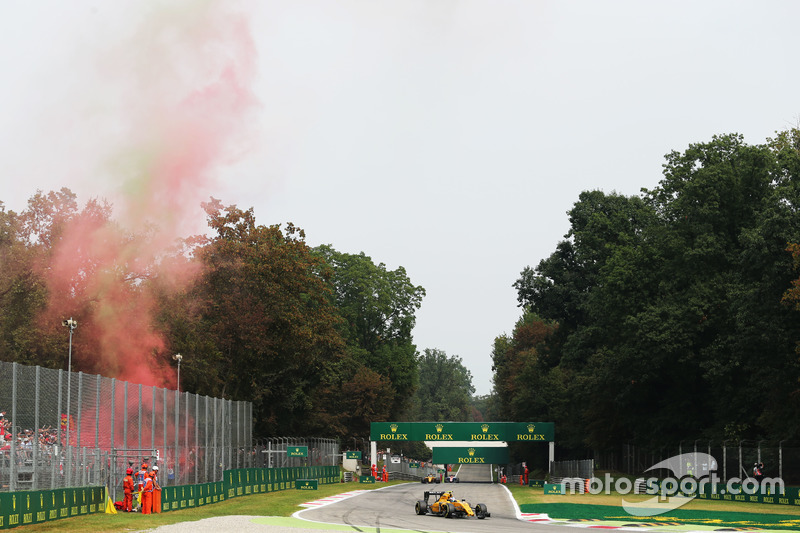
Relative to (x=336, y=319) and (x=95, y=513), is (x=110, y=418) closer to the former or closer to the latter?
(x=95, y=513)

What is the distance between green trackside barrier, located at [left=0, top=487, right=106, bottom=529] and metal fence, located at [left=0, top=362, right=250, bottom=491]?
74 cm

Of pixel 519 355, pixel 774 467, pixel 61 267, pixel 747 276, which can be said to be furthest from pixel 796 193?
pixel 519 355

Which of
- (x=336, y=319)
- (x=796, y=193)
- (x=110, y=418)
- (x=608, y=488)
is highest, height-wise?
(x=796, y=193)

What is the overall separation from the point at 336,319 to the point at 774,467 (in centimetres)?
3514

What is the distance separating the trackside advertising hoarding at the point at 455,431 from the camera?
85.5 meters

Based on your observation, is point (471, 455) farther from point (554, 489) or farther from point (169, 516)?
Result: point (169, 516)

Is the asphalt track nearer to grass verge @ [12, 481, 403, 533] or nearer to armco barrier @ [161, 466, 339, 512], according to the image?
grass verge @ [12, 481, 403, 533]

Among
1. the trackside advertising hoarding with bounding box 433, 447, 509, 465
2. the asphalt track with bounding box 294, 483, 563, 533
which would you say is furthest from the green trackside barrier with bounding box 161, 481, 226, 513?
the trackside advertising hoarding with bounding box 433, 447, 509, 465

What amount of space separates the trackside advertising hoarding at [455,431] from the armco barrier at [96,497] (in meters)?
31.6

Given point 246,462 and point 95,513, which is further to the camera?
point 246,462

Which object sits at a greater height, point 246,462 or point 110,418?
point 110,418

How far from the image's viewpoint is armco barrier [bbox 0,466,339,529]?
963 inches

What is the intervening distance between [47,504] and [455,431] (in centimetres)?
6333

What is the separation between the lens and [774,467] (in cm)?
4491
